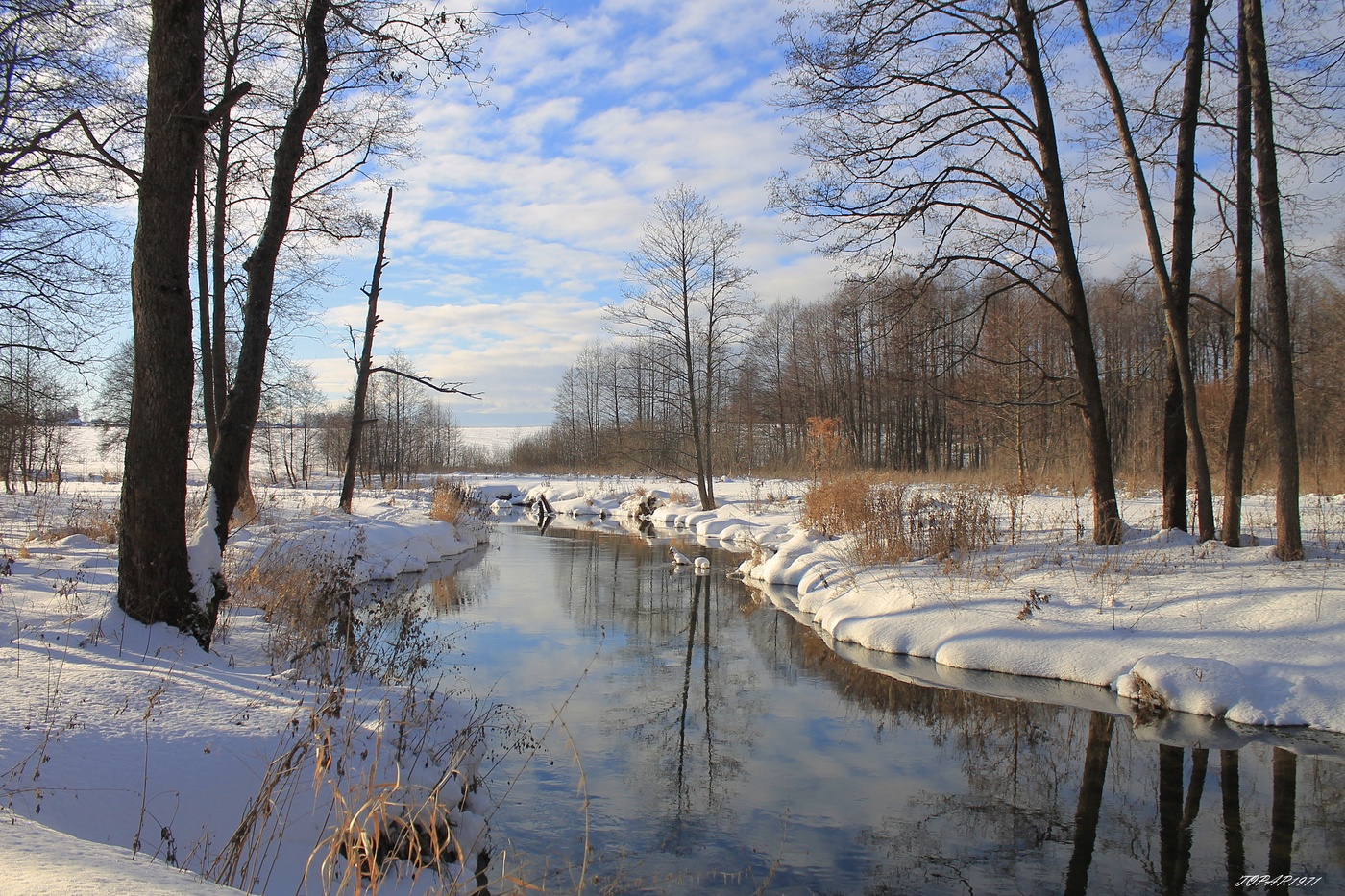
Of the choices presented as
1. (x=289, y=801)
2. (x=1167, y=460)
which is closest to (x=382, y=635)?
(x=289, y=801)

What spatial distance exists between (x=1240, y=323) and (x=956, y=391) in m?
18.6

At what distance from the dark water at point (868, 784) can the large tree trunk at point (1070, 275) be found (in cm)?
380

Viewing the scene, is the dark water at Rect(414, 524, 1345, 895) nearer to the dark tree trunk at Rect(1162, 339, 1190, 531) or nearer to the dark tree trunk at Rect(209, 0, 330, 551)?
the dark tree trunk at Rect(209, 0, 330, 551)

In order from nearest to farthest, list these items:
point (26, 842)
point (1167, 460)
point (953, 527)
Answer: point (26, 842)
point (1167, 460)
point (953, 527)

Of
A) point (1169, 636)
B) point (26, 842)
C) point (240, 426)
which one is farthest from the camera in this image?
point (1169, 636)

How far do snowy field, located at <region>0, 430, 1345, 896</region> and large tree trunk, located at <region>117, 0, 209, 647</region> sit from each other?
1.22ft

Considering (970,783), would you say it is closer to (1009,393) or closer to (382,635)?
(382,635)

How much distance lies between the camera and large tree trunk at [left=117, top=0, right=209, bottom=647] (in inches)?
217

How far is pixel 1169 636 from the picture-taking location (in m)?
7.30

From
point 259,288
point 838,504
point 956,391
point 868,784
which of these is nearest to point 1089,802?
point 868,784

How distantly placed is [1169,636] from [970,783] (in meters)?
3.23

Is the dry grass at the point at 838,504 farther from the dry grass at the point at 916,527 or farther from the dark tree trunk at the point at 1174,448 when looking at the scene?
the dark tree trunk at the point at 1174,448

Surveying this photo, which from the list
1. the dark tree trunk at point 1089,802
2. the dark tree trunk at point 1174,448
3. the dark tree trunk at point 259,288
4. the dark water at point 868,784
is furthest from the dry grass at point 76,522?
the dark tree trunk at point 1174,448

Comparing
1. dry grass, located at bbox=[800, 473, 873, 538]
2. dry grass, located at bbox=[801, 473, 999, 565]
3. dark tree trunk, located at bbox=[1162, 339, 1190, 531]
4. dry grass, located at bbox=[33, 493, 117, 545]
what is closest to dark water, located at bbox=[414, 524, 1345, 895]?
dry grass, located at bbox=[801, 473, 999, 565]
